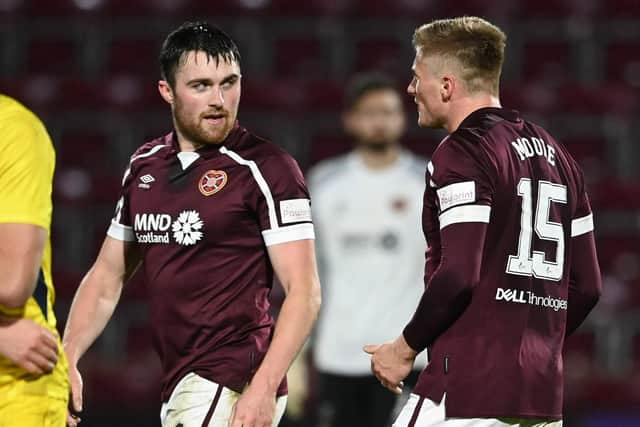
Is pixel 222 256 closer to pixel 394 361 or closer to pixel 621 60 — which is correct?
pixel 394 361

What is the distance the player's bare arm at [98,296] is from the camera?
11.5ft

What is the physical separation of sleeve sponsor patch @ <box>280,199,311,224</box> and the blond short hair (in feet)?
1.75

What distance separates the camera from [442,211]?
3033 millimetres

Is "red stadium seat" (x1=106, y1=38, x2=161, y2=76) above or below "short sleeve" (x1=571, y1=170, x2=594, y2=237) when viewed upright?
above

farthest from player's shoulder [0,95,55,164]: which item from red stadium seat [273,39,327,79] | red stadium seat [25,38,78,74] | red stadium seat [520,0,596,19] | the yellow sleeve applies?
red stadium seat [520,0,596,19]

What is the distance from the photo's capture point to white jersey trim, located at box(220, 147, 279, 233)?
10.6ft

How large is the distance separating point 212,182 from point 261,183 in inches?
5.8

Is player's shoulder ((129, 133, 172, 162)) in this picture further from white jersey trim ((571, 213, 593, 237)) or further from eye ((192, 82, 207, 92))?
white jersey trim ((571, 213, 593, 237))

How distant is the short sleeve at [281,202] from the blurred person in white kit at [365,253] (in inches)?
79.7

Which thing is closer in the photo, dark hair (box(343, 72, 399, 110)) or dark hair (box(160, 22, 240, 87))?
dark hair (box(160, 22, 240, 87))

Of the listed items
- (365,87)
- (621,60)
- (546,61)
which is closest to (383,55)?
(546,61)

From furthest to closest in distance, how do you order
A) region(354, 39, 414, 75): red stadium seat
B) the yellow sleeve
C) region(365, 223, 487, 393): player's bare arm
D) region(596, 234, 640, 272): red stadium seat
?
1. region(354, 39, 414, 75): red stadium seat
2. region(596, 234, 640, 272): red stadium seat
3. region(365, 223, 487, 393): player's bare arm
4. the yellow sleeve

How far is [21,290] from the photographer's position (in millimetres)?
2691

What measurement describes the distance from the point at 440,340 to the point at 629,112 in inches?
233
